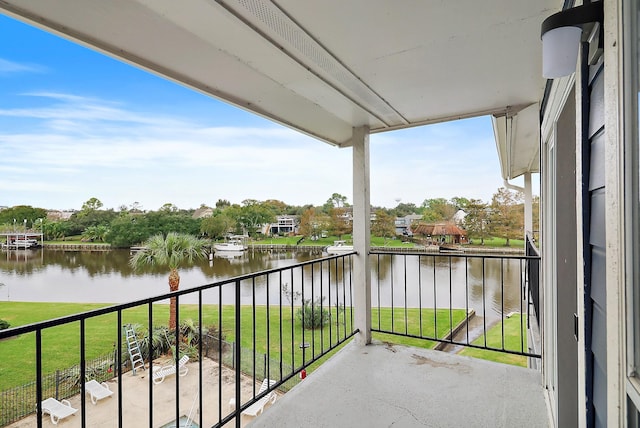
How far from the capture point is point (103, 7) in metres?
1.34

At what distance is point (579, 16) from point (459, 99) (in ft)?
6.35

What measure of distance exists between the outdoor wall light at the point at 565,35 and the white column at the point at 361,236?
2.30 m

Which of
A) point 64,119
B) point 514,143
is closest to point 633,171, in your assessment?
point 514,143

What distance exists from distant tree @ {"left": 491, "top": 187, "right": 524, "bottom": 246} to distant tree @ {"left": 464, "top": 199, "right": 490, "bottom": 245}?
139mm

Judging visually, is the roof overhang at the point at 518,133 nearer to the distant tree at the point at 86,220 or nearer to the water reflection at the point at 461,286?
the water reflection at the point at 461,286

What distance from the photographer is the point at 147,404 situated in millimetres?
7918

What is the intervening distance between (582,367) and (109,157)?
67.1ft

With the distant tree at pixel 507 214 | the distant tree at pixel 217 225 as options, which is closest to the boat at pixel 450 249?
the distant tree at pixel 507 214

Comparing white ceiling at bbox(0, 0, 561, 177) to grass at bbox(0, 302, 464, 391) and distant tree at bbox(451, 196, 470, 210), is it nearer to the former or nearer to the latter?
grass at bbox(0, 302, 464, 391)

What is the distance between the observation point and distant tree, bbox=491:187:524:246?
6105mm

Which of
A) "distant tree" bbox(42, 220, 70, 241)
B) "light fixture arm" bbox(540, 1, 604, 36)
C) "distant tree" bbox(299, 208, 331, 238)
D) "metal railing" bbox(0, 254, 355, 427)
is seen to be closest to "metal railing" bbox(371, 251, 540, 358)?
"distant tree" bbox(299, 208, 331, 238)

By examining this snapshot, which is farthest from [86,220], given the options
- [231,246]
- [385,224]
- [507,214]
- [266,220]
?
[507,214]

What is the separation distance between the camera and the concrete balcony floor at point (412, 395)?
2.01 m

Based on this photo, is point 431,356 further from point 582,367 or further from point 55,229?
point 55,229
